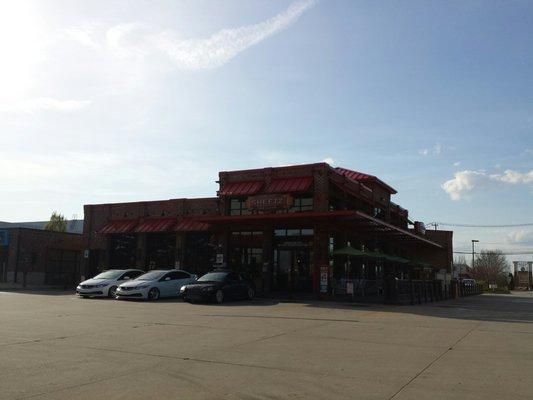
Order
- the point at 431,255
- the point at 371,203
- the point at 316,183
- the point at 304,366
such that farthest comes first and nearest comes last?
the point at 431,255 → the point at 371,203 → the point at 316,183 → the point at 304,366

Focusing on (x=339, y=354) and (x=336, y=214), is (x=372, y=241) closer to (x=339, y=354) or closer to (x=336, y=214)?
(x=336, y=214)

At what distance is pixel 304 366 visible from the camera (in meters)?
8.62

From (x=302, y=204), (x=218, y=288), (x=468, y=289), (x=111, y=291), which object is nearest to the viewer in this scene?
(x=218, y=288)

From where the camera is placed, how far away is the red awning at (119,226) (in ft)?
123

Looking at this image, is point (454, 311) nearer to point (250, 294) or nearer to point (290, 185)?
point (250, 294)

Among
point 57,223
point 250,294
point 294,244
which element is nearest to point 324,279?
point 294,244

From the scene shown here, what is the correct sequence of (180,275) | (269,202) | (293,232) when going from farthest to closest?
(293,232) < (269,202) < (180,275)

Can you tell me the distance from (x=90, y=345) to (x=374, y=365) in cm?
556

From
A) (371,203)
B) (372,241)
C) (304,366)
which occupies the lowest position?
(304,366)

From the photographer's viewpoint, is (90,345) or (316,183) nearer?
(90,345)

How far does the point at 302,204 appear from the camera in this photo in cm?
3006

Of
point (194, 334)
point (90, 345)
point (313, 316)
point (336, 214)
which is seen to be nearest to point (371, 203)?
point (336, 214)

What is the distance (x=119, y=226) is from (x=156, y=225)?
359 centimetres

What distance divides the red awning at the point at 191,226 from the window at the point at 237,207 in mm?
2070
